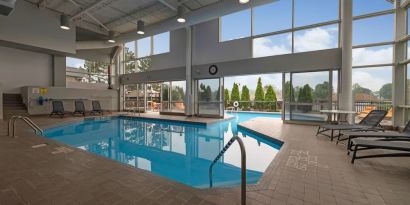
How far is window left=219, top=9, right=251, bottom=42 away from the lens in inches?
347

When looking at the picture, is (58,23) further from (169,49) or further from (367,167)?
(367,167)

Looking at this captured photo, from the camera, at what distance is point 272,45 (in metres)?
8.10

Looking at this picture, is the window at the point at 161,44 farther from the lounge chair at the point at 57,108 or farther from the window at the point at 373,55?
the window at the point at 373,55

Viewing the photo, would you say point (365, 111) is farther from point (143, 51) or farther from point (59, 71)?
point (59, 71)

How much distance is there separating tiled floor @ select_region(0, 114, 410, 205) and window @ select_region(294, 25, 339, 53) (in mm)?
5171

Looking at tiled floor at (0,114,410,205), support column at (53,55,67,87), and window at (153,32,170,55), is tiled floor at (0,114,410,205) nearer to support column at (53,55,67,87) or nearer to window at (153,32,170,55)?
window at (153,32,170,55)

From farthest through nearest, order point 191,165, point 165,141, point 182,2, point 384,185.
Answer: point 182,2
point 165,141
point 191,165
point 384,185

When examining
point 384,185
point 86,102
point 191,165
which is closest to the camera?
point 384,185

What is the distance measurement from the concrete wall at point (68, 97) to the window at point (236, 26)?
910cm

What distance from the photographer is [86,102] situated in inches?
484

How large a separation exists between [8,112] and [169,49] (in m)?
8.52

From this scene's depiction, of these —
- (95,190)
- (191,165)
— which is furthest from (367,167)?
(95,190)

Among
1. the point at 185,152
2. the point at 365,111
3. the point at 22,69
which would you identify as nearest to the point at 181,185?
the point at 185,152

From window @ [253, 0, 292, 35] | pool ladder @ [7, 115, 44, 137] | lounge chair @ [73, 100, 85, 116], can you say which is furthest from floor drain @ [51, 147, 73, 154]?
window @ [253, 0, 292, 35]
